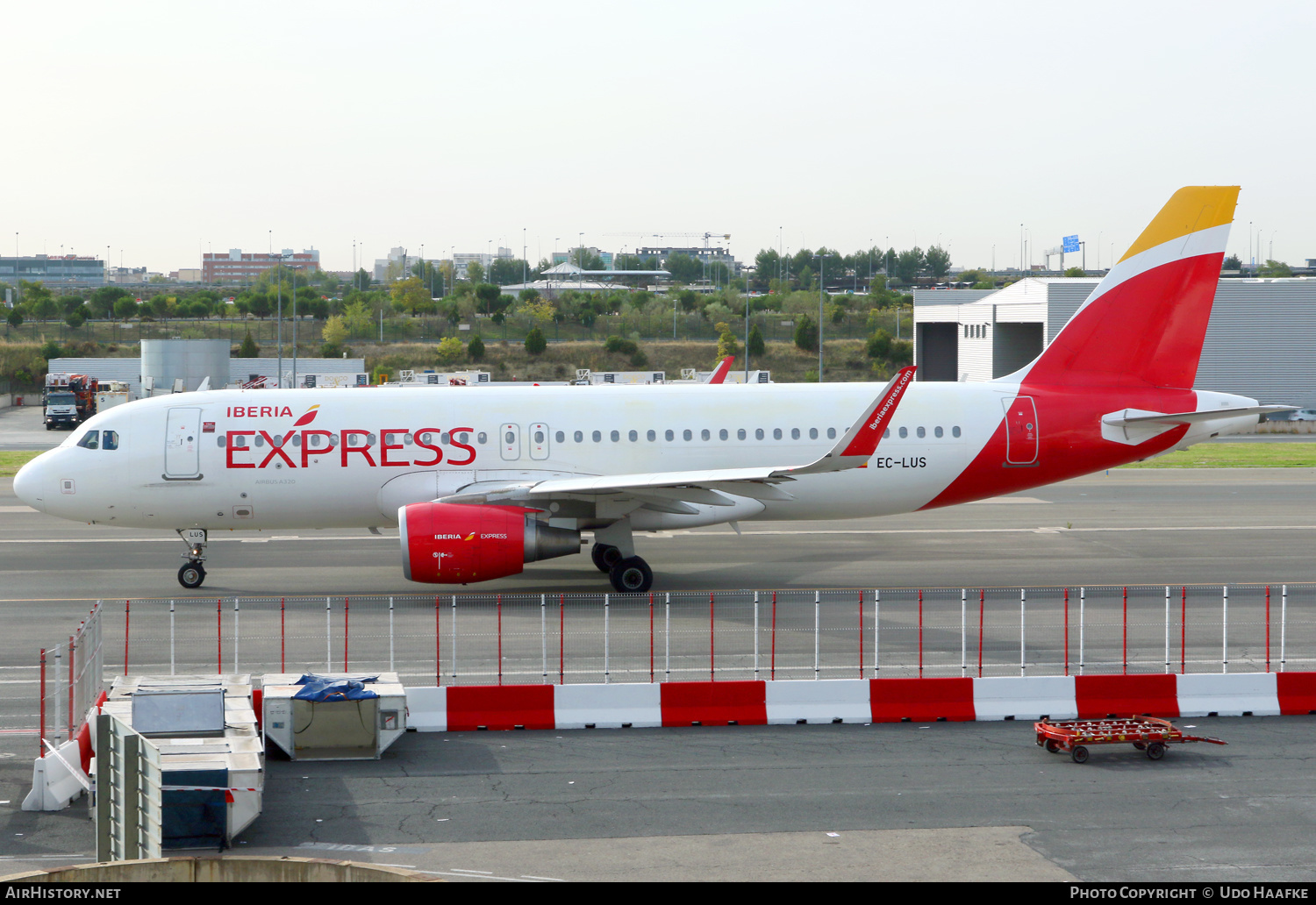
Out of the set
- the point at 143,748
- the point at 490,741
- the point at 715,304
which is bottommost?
the point at 490,741

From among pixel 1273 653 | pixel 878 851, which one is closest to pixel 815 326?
pixel 1273 653

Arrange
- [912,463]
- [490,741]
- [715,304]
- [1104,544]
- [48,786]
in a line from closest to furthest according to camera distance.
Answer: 1. [48,786]
2. [490,741]
3. [912,463]
4. [1104,544]
5. [715,304]

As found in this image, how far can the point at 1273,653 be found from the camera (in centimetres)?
1964

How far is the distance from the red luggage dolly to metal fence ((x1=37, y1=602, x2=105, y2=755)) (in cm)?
1110

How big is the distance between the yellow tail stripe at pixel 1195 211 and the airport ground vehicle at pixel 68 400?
194 ft

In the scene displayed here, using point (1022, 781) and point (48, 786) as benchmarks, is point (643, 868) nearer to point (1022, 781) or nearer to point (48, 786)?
point (1022, 781)

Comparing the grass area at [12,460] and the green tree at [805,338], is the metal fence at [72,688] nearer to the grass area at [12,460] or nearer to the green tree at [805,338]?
the grass area at [12,460]

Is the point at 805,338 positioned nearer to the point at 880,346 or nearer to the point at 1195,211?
the point at 880,346

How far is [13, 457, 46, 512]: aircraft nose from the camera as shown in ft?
81.7

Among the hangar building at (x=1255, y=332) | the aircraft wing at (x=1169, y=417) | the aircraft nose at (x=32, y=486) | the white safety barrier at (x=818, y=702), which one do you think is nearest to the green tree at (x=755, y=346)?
the hangar building at (x=1255, y=332)

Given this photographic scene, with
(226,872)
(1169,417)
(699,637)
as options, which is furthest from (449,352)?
(226,872)

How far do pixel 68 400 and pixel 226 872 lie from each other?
68020mm

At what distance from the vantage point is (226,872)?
8703mm

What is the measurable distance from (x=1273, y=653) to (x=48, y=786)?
17.0 m
